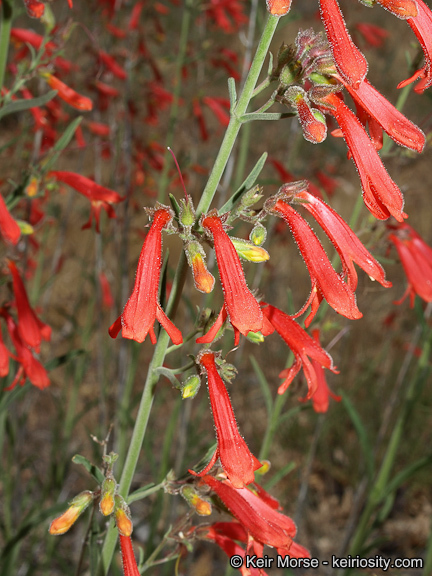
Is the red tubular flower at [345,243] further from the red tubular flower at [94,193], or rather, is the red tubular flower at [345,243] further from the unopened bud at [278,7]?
the red tubular flower at [94,193]

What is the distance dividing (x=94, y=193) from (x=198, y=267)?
4.08 ft

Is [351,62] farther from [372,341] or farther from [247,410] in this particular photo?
[372,341]

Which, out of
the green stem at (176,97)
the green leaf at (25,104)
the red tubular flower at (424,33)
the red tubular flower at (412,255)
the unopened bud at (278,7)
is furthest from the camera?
the green stem at (176,97)

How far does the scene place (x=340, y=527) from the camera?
497 cm

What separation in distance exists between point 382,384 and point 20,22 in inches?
453

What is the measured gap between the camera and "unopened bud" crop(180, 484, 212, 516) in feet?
4.78

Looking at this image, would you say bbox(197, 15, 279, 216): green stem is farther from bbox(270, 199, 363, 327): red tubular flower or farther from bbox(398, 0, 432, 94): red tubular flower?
bbox(398, 0, 432, 94): red tubular flower

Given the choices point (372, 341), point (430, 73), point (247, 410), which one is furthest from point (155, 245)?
point (372, 341)

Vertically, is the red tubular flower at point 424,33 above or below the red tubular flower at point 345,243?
above

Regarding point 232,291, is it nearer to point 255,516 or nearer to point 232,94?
point 232,94

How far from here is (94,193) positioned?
2.33 m

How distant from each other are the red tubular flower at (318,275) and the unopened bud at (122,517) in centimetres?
69

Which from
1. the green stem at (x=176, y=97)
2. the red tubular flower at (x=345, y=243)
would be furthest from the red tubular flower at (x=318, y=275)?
the green stem at (x=176, y=97)

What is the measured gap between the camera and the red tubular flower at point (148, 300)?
1.16 metres
